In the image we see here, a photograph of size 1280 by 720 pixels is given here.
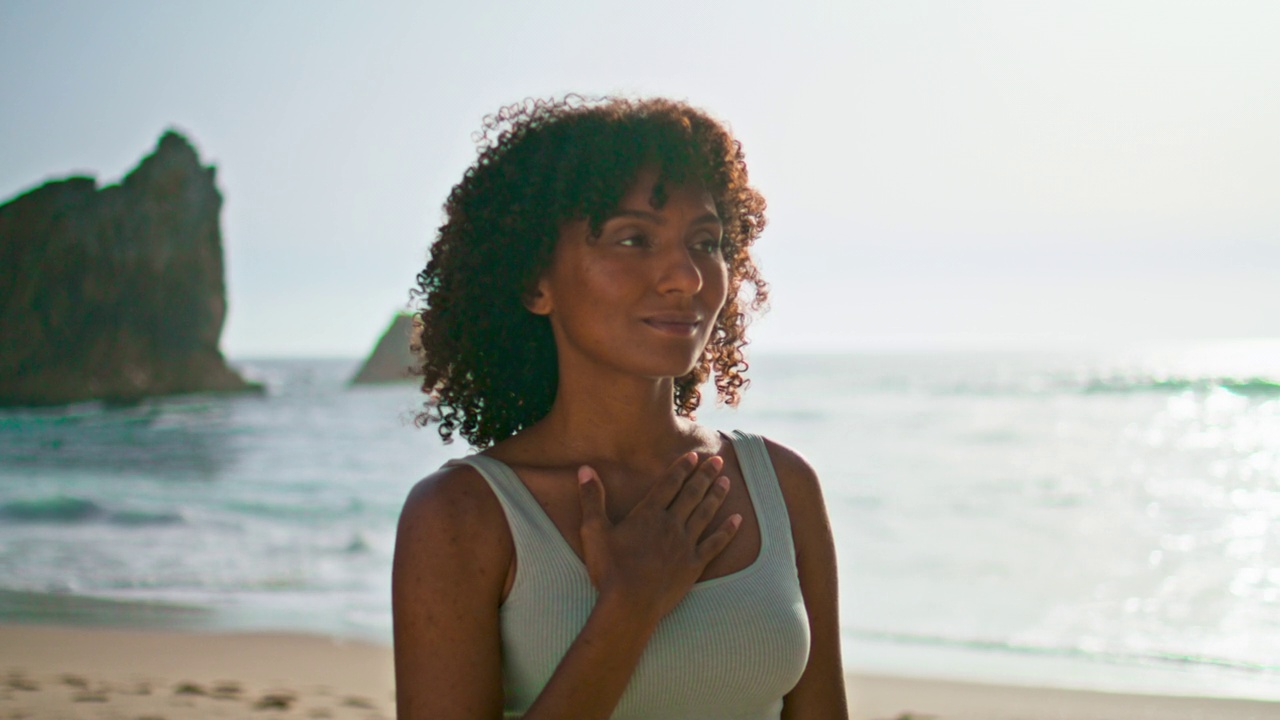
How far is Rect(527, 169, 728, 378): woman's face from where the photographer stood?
1.97m

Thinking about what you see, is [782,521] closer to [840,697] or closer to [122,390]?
[840,697]

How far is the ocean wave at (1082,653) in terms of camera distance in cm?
771

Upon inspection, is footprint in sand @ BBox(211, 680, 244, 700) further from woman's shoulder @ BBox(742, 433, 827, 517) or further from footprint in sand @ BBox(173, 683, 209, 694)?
woman's shoulder @ BBox(742, 433, 827, 517)

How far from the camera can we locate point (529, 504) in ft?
6.25

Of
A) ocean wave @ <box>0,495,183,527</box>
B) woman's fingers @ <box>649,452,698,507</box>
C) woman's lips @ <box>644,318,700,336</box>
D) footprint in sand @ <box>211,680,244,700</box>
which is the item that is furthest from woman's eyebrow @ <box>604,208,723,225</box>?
ocean wave @ <box>0,495,183,527</box>

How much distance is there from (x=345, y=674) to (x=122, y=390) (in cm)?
4918

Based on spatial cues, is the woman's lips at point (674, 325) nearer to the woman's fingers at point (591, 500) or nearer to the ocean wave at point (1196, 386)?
the woman's fingers at point (591, 500)

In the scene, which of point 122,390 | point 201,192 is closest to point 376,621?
point 122,390

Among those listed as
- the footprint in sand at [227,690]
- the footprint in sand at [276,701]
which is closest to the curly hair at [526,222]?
the footprint in sand at [276,701]

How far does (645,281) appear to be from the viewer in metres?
1.96

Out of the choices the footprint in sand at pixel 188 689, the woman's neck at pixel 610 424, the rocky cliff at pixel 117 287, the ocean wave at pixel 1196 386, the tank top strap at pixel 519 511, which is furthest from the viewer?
the rocky cliff at pixel 117 287

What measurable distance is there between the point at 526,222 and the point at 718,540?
67 cm

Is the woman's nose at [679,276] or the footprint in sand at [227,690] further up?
the woman's nose at [679,276]

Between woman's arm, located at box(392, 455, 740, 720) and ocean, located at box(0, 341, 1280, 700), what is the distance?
34.7 inches
